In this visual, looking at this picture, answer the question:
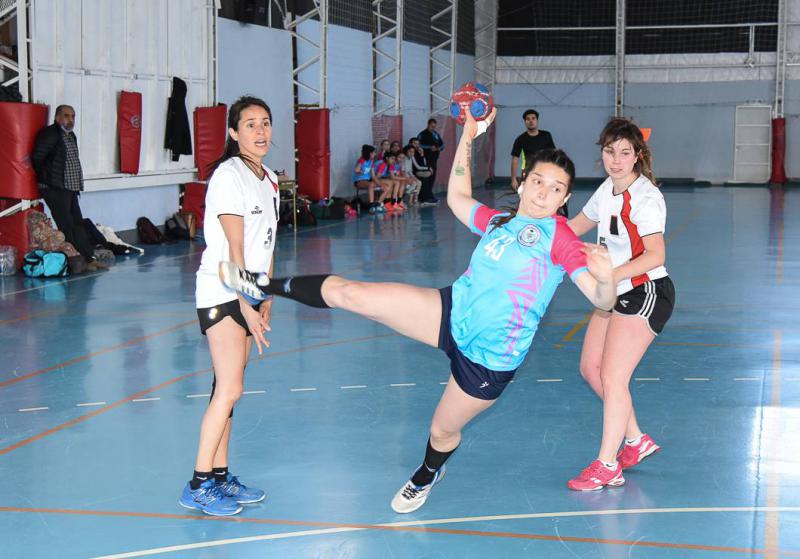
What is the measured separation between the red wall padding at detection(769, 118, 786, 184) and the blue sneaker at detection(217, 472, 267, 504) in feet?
94.1

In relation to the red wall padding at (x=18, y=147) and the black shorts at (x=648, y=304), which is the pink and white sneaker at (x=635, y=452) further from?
the red wall padding at (x=18, y=147)

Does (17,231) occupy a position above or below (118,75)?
below

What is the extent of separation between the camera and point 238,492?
189 inches

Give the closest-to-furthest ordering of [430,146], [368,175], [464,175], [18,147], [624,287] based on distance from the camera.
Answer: [464,175] → [624,287] → [18,147] → [368,175] → [430,146]

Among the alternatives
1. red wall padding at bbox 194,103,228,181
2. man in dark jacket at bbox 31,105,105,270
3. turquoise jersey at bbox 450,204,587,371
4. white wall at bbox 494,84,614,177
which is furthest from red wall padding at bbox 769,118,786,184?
turquoise jersey at bbox 450,204,587,371

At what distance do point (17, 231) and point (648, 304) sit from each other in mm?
9898

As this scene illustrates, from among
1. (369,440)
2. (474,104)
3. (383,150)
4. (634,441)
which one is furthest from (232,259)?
(383,150)

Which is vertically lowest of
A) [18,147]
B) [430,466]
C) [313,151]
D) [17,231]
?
[430,466]

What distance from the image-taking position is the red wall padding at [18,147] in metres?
12.4

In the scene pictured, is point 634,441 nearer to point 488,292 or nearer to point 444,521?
point 444,521

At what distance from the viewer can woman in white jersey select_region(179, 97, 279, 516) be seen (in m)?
4.41

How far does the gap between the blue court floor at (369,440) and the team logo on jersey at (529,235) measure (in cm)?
130

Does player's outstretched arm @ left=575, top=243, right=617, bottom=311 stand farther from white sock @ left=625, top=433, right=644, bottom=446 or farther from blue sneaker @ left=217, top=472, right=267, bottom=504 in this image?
blue sneaker @ left=217, top=472, right=267, bottom=504

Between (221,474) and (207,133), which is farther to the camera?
(207,133)
